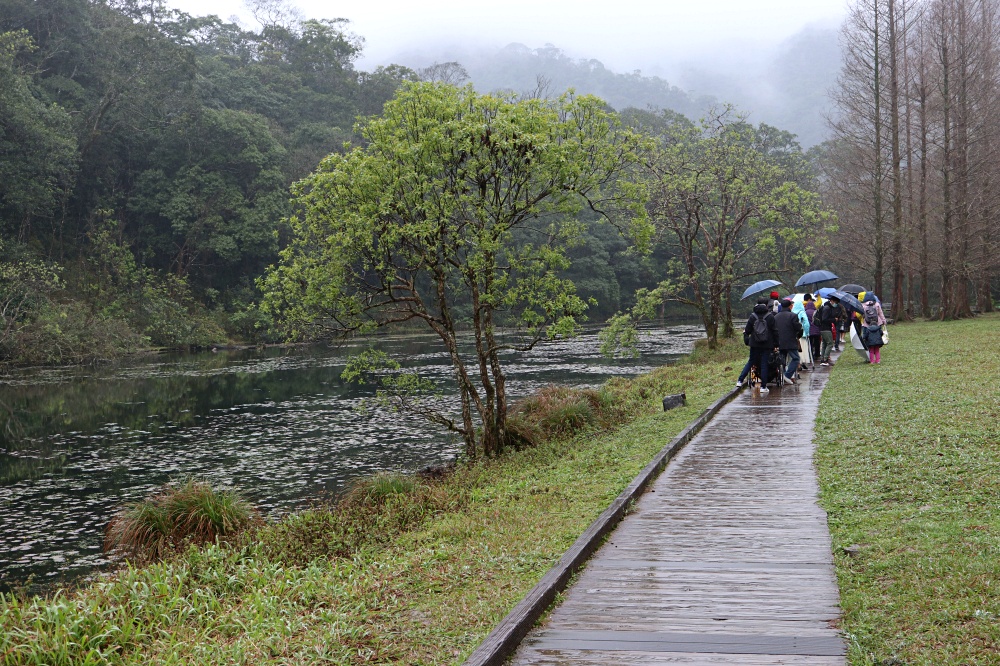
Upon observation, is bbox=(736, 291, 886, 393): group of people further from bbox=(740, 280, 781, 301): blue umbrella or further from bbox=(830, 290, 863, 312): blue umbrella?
bbox=(740, 280, 781, 301): blue umbrella

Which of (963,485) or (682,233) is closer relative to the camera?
(963,485)

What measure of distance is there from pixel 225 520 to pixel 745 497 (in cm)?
678

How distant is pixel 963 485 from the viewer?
25.7 feet

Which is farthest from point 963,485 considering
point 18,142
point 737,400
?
point 18,142

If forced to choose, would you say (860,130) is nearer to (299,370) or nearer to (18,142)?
(299,370)

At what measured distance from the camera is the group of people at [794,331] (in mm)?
15883

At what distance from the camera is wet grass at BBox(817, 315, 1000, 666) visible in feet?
15.5

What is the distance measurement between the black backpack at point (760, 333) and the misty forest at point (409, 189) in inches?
118

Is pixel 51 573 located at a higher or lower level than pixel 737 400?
lower

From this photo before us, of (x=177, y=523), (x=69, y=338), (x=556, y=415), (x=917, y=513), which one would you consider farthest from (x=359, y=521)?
(x=69, y=338)

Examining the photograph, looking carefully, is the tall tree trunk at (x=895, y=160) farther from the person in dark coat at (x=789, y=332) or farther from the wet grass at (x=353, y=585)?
the wet grass at (x=353, y=585)

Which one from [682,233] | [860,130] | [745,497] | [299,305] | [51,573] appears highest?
[860,130]

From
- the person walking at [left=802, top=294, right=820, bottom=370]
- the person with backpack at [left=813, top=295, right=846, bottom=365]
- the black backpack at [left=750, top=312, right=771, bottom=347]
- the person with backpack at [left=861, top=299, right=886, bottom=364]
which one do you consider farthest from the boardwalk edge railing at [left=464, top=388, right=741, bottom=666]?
the person with backpack at [left=813, top=295, right=846, bottom=365]

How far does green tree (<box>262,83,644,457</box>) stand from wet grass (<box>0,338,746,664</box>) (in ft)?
13.4
